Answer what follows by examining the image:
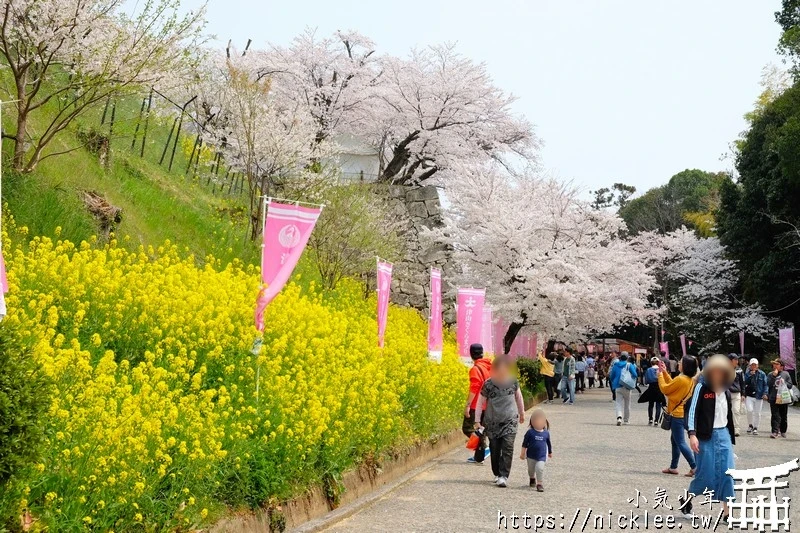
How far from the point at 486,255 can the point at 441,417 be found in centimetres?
1471

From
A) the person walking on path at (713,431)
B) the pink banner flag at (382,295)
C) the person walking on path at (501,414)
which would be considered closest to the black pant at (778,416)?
the pink banner flag at (382,295)

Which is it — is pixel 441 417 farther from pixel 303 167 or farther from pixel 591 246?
pixel 591 246

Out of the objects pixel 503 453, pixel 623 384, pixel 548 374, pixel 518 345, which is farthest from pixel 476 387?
pixel 518 345

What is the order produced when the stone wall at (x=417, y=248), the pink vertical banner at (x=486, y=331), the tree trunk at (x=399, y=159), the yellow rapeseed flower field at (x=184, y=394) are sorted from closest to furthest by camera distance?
the yellow rapeseed flower field at (x=184, y=394) → the pink vertical banner at (x=486, y=331) → the stone wall at (x=417, y=248) → the tree trunk at (x=399, y=159)

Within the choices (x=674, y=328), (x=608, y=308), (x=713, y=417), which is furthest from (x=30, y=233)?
(x=674, y=328)

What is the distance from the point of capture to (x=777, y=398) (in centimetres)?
1575

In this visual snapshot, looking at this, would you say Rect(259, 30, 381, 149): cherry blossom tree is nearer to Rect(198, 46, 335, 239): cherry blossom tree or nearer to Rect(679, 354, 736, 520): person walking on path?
Rect(198, 46, 335, 239): cherry blossom tree

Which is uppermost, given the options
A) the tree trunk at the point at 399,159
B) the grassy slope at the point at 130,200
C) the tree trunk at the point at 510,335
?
the tree trunk at the point at 399,159

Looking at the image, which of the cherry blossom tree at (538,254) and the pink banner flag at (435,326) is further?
the cherry blossom tree at (538,254)

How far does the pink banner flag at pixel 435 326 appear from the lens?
14.5 m

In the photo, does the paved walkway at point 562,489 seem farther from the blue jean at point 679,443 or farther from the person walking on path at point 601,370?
the person walking on path at point 601,370

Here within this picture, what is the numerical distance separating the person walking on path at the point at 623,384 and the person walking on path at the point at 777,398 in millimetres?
2679

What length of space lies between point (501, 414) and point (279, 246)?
3096mm

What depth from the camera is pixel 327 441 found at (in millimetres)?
7516
